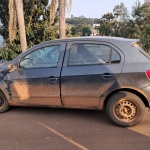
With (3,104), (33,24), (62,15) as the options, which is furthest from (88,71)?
(33,24)

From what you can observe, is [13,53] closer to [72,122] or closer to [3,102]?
[3,102]

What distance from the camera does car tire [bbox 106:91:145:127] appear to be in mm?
4426

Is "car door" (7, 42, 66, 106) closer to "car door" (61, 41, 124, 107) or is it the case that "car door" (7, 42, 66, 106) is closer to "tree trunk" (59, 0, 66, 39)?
"car door" (61, 41, 124, 107)

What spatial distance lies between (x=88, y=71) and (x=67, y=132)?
3.74ft

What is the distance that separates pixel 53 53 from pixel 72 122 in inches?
54.4

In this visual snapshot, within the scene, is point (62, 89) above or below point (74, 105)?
above

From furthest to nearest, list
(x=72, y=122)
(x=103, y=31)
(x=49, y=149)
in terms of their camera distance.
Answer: (x=103, y=31), (x=72, y=122), (x=49, y=149)

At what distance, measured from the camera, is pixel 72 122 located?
15.9 ft

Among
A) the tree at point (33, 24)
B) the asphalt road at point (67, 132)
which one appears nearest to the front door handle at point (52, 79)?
the asphalt road at point (67, 132)

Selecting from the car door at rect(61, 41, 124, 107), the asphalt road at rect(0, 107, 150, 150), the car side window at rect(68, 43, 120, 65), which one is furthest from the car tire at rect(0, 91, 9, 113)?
the car side window at rect(68, 43, 120, 65)

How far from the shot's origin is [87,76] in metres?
4.57

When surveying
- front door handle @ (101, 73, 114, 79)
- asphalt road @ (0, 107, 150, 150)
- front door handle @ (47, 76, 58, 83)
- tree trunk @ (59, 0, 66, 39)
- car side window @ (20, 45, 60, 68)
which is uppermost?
tree trunk @ (59, 0, 66, 39)

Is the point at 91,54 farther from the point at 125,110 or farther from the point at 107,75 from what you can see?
the point at 125,110

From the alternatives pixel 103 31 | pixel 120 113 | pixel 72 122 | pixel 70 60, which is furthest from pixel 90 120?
pixel 103 31
